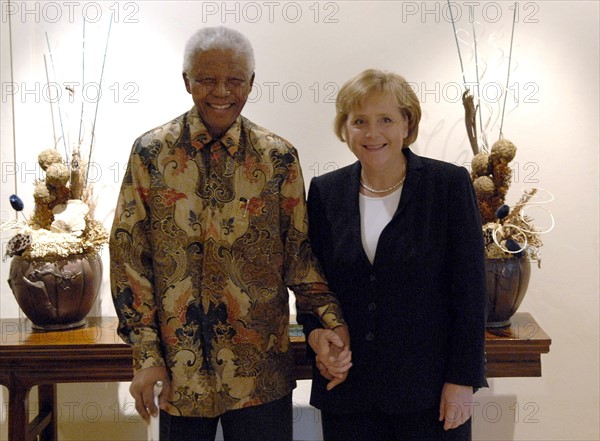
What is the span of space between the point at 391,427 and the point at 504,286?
2.49 ft

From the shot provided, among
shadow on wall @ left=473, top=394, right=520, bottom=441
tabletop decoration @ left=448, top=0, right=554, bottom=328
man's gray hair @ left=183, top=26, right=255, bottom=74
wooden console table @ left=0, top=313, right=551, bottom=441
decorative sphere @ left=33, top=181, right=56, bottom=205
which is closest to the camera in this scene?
man's gray hair @ left=183, top=26, right=255, bottom=74

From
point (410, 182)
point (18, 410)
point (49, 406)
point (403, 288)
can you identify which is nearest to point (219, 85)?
point (410, 182)

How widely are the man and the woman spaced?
62 mm

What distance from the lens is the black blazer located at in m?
1.55

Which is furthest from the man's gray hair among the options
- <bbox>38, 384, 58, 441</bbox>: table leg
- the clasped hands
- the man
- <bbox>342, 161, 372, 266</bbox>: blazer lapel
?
<bbox>38, 384, 58, 441</bbox>: table leg

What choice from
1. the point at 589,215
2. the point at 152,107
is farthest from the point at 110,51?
the point at 589,215

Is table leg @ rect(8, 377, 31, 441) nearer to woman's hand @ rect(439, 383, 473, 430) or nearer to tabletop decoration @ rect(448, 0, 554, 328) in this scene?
woman's hand @ rect(439, 383, 473, 430)

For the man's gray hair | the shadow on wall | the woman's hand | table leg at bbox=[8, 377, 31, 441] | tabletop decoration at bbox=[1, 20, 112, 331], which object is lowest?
the shadow on wall

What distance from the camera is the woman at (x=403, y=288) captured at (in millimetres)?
1553

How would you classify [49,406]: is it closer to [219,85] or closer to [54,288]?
[54,288]

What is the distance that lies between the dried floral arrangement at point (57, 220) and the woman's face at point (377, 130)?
1.06 metres

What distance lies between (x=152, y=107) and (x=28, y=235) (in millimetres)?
645

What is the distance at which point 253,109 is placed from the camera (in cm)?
257

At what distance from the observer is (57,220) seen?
89.8 inches
